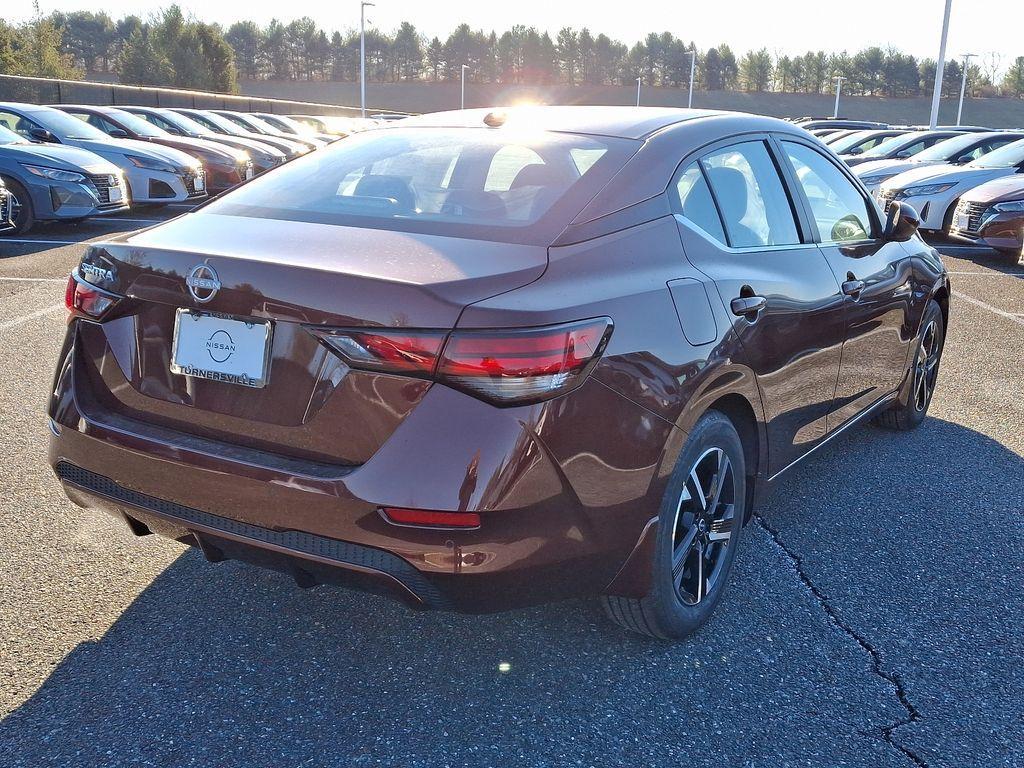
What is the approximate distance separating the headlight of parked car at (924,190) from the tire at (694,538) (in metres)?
11.6

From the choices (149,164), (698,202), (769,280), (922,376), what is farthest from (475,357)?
(149,164)

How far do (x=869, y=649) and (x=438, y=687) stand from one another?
133 centimetres

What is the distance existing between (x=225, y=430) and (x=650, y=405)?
1080 mm

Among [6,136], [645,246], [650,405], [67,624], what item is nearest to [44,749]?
[67,624]

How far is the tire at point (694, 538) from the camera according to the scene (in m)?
2.71

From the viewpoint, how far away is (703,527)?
2.98 meters

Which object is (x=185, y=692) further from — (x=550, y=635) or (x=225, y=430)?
(x=550, y=635)

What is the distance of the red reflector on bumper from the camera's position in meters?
2.20

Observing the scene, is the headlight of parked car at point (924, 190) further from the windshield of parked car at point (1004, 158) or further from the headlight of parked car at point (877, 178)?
the headlight of parked car at point (877, 178)

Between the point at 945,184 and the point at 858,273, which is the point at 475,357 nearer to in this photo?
the point at 858,273

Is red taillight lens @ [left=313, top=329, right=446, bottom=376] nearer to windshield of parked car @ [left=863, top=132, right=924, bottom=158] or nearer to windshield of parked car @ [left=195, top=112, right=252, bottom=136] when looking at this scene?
windshield of parked car @ [left=863, top=132, right=924, bottom=158]

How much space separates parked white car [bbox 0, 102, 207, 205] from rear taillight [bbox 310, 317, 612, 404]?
1175 centimetres

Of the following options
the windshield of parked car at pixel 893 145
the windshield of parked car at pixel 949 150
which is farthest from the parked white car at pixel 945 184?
the windshield of parked car at pixel 893 145

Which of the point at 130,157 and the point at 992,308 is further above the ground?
the point at 130,157
